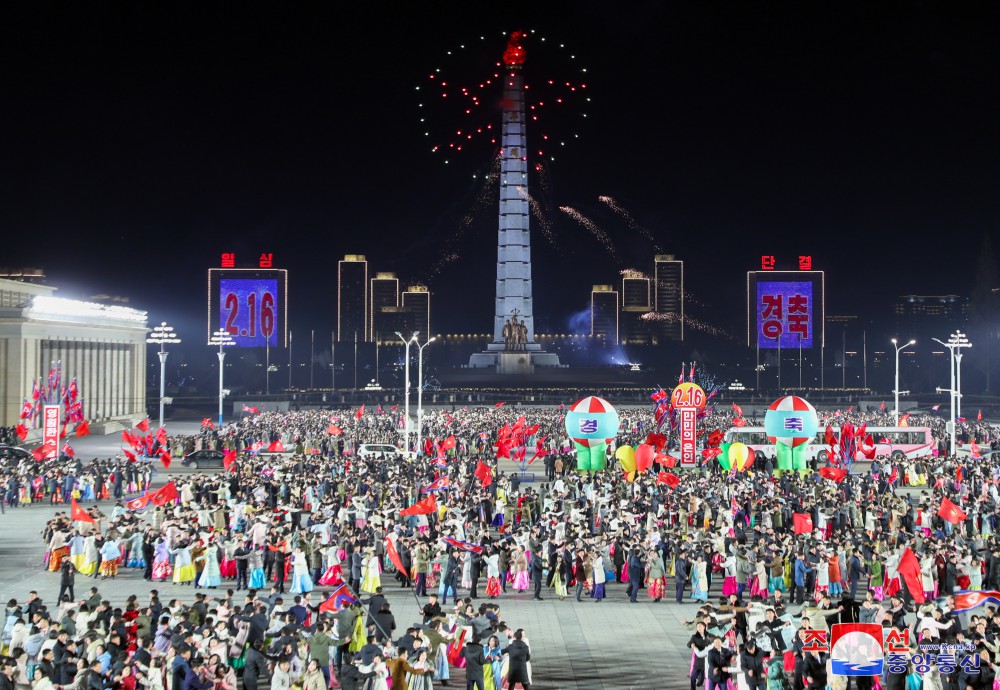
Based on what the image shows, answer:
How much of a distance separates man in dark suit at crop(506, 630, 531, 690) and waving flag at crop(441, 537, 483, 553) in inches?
243

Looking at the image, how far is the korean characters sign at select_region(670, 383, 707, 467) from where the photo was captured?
40406 mm

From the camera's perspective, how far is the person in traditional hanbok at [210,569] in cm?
2178

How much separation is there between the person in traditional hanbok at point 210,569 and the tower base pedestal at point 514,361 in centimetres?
9079

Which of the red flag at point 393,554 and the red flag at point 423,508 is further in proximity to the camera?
the red flag at point 423,508

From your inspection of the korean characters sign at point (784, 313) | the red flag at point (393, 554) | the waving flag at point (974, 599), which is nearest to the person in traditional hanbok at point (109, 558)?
the red flag at point (393, 554)

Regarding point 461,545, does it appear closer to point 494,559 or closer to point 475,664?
point 494,559

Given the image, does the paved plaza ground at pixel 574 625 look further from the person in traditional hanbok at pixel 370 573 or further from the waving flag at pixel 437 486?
the waving flag at pixel 437 486

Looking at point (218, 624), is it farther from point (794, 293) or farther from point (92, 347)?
point (794, 293)

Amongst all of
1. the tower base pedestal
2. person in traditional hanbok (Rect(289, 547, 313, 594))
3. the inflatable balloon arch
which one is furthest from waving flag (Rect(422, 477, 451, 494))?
the tower base pedestal

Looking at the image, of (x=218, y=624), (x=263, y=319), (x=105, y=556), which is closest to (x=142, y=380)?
(x=263, y=319)

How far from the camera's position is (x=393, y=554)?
21750 mm

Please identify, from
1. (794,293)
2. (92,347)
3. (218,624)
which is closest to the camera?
(218,624)

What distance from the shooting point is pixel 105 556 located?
22.8 m

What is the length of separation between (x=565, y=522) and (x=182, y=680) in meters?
11.8
